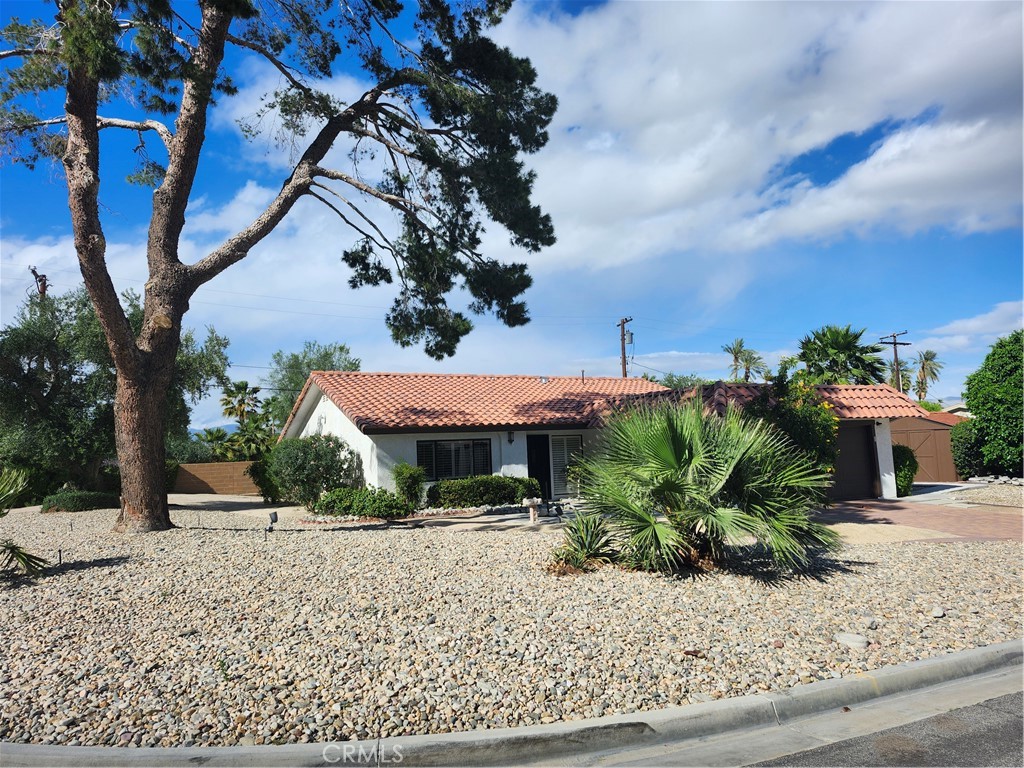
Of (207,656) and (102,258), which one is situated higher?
(102,258)

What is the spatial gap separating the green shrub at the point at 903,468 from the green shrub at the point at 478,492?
10711 mm

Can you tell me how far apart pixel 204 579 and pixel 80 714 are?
343 cm

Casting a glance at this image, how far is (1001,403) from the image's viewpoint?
75.0 ft

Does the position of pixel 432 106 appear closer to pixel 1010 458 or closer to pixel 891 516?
pixel 891 516

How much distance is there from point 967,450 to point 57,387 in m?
31.2

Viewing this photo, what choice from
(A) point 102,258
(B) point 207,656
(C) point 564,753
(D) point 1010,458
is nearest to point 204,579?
(B) point 207,656

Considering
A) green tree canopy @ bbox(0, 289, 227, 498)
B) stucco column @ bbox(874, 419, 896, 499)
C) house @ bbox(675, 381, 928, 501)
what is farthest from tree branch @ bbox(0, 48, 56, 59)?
stucco column @ bbox(874, 419, 896, 499)

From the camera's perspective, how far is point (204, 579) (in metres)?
7.77

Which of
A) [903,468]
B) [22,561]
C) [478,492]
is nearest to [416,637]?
[22,561]

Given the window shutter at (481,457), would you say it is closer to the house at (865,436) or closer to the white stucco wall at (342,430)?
the white stucco wall at (342,430)

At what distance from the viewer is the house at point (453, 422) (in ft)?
63.8

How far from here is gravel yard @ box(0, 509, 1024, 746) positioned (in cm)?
447

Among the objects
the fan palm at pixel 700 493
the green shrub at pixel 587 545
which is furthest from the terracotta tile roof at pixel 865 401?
the green shrub at pixel 587 545

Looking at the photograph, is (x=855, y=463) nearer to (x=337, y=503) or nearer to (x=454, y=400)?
(x=454, y=400)
